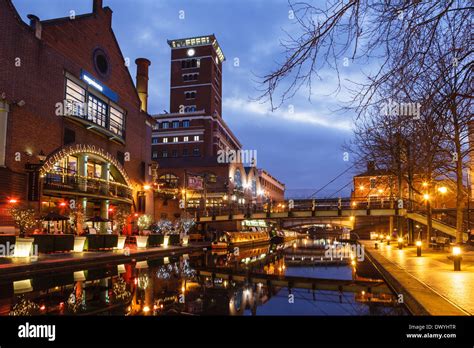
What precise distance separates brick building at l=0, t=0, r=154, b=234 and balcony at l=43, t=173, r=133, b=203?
8cm

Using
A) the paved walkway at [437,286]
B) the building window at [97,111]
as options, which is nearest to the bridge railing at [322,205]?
the building window at [97,111]

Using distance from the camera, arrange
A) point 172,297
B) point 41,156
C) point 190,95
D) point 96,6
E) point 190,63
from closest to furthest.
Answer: point 172,297 < point 41,156 < point 96,6 < point 190,95 < point 190,63

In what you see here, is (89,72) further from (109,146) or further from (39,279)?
(39,279)

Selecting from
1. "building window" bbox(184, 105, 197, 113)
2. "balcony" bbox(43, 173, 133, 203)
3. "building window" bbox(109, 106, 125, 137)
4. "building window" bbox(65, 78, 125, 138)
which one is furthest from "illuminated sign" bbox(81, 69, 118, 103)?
"building window" bbox(184, 105, 197, 113)

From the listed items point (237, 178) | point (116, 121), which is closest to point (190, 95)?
point (237, 178)

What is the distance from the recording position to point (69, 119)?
3159 cm

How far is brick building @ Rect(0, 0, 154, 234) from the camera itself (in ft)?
83.8

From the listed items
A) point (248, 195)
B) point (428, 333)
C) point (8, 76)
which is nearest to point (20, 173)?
point (8, 76)

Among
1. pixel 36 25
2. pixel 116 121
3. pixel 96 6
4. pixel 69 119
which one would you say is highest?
pixel 96 6

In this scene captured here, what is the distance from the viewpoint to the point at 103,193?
116ft

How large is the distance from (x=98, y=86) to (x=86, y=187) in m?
8.78

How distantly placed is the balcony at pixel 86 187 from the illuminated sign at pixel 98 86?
7.67 metres

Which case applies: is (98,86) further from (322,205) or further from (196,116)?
(196,116)

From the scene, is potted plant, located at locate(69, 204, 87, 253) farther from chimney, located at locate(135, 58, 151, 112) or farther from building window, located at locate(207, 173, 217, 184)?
building window, located at locate(207, 173, 217, 184)
